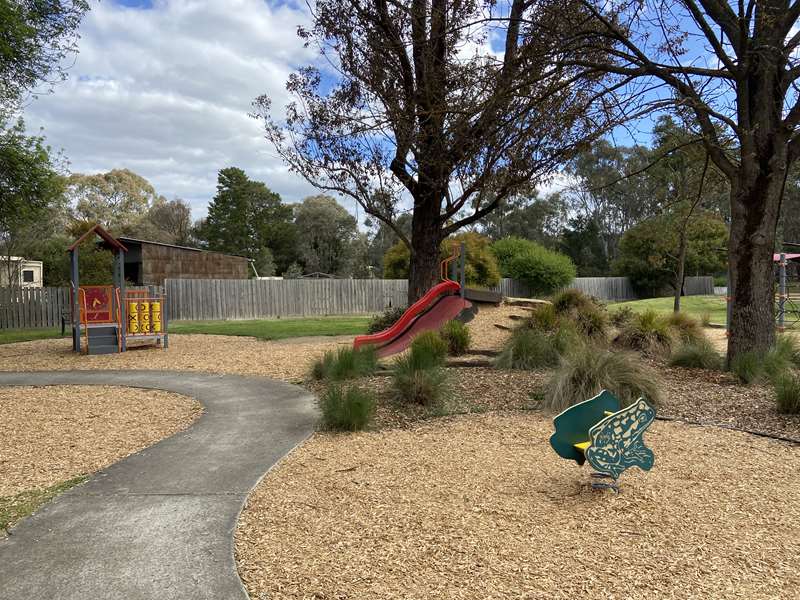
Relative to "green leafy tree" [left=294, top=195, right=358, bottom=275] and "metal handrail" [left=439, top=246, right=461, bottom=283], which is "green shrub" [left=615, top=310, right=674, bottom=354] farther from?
"green leafy tree" [left=294, top=195, right=358, bottom=275]

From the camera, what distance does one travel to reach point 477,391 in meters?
8.09

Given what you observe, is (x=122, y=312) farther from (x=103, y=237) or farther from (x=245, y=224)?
(x=245, y=224)

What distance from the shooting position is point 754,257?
8.44 meters

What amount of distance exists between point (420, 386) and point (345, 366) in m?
2.01

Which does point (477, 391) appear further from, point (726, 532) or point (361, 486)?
point (726, 532)

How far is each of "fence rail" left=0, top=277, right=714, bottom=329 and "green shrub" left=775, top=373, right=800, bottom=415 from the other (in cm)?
2201

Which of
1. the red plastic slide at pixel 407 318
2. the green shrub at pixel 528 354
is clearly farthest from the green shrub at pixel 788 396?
the red plastic slide at pixel 407 318

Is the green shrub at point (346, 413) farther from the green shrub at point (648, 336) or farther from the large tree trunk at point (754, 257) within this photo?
the green shrub at point (648, 336)

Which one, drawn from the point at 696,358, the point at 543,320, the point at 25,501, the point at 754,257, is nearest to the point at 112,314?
the point at 543,320

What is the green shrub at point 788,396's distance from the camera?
6352mm

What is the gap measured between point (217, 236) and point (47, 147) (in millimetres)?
41576

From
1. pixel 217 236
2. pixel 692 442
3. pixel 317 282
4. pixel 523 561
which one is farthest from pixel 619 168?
pixel 523 561

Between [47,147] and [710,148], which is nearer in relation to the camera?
[710,148]

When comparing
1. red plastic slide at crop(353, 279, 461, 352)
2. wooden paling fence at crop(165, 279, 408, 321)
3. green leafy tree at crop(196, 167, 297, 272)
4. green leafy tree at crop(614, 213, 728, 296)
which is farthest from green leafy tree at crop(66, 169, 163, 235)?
red plastic slide at crop(353, 279, 461, 352)
